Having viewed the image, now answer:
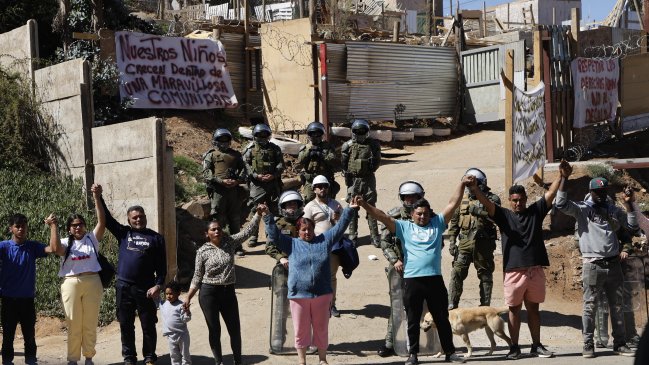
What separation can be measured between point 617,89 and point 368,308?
9.98m

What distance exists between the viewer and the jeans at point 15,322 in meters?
8.98

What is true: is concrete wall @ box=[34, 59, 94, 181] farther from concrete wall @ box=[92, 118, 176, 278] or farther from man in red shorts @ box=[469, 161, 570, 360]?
man in red shorts @ box=[469, 161, 570, 360]

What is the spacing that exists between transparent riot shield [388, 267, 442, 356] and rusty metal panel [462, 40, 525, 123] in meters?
13.3

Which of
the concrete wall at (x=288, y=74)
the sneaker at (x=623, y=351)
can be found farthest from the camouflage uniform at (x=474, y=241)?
the concrete wall at (x=288, y=74)

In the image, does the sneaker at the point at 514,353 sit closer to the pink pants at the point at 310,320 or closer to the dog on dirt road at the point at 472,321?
the dog on dirt road at the point at 472,321

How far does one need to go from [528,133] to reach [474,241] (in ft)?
13.3

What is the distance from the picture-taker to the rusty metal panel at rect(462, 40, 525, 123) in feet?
73.5

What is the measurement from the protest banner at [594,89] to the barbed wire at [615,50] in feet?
1.11

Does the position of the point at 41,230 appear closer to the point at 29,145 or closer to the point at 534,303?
the point at 29,145

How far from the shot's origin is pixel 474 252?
1019 centimetres

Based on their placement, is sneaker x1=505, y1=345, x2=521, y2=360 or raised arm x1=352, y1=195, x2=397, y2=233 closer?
Answer: raised arm x1=352, y1=195, x2=397, y2=233

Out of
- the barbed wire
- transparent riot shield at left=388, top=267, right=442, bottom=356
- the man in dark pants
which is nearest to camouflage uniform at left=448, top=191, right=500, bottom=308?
transparent riot shield at left=388, top=267, right=442, bottom=356

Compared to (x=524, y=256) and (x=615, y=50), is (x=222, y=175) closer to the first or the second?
(x=524, y=256)

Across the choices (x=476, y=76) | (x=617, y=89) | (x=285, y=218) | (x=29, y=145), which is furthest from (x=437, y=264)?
(x=476, y=76)
